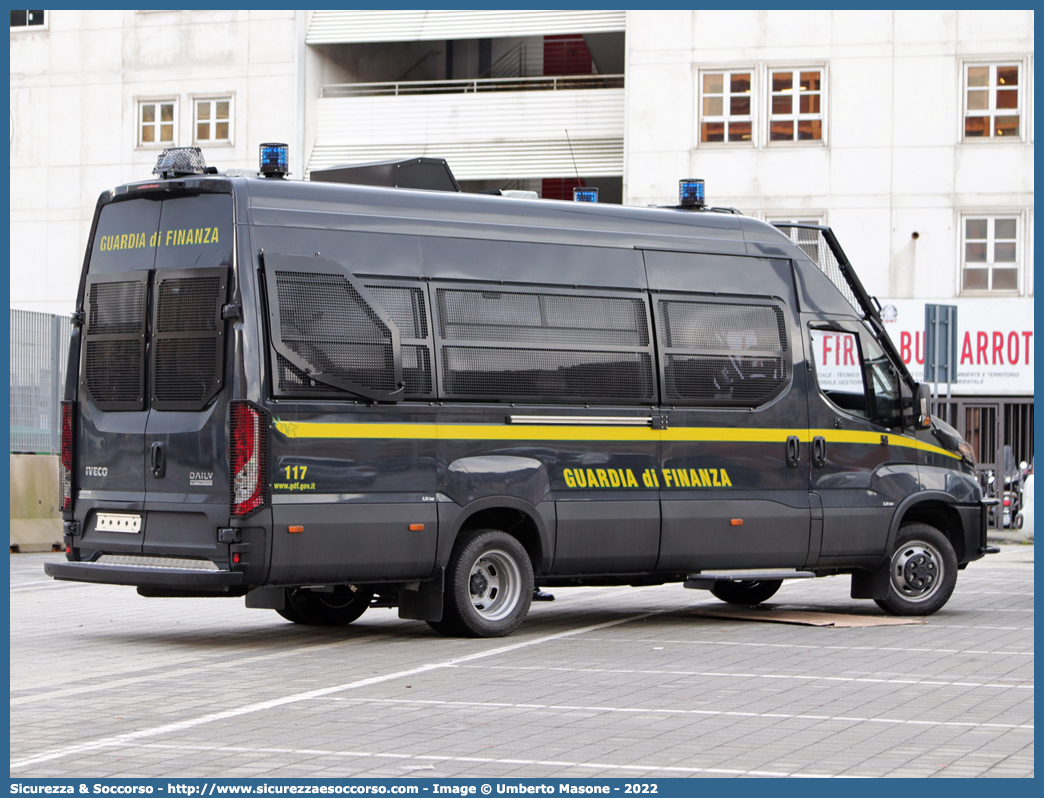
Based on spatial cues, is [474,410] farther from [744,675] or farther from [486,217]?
[744,675]

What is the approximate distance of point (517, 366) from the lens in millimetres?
11961

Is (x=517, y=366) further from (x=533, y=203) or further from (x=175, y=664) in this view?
(x=175, y=664)

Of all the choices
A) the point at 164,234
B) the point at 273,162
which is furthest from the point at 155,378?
the point at 273,162

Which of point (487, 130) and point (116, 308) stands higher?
point (487, 130)

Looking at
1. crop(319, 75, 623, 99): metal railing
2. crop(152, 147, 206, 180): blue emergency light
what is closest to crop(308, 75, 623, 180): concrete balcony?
crop(319, 75, 623, 99): metal railing

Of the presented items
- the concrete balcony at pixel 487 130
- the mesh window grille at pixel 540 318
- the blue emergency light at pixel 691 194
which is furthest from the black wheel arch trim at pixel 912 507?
the concrete balcony at pixel 487 130

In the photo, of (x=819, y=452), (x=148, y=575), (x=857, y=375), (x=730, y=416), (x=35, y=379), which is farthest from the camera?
(x=35, y=379)

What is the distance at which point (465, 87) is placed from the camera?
122 feet

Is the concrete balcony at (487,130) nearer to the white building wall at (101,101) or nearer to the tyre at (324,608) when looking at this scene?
the white building wall at (101,101)

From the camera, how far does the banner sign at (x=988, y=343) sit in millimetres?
30734

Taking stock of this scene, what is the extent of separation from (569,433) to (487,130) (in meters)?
23.4

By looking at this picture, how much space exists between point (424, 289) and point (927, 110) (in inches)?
862

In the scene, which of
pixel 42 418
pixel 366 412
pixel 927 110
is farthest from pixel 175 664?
pixel 927 110

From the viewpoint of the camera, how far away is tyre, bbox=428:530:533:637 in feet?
38.2
